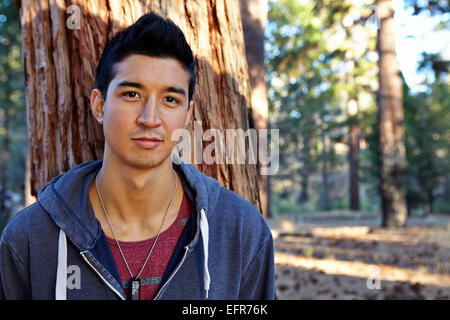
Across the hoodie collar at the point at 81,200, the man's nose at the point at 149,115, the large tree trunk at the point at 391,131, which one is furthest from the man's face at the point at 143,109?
the large tree trunk at the point at 391,131

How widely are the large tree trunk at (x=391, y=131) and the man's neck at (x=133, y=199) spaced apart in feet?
40.8

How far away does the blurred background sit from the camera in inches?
275

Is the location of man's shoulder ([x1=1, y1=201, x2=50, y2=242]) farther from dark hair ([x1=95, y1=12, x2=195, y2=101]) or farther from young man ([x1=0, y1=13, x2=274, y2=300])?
dark hair ([x1=95, y1=12, x2=195, y2=101])

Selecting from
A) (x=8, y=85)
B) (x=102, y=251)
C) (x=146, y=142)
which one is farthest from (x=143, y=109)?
(x=8, y=85)

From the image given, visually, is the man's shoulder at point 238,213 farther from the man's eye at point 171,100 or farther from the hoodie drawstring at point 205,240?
the man's eye at point 171,100

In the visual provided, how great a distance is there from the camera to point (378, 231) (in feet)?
41.8

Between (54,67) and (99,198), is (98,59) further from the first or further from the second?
(99,198)

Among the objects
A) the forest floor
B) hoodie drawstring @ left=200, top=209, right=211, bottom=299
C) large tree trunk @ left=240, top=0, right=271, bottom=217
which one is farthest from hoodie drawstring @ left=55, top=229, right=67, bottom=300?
large tree trunk @ left=240, top=0, right=271, bottom=217

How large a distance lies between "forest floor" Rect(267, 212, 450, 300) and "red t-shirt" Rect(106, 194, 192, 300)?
12.9 ft

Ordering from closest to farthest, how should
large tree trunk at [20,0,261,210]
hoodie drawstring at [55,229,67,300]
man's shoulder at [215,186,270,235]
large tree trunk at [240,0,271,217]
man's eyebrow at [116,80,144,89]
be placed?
hoodie drawstring at [55,229,67,300] → man's eyebrow at [116,80,144,89] → man's shoulder at [215,186,270,235] → large tree trunk at [20,0,261,210] → large tree trunk at [240,0,271,217]

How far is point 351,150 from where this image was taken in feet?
78.3

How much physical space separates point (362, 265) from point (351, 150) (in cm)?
1706

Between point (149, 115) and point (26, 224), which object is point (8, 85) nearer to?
point (26, 224)

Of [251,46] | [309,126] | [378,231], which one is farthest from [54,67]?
[309,126]
